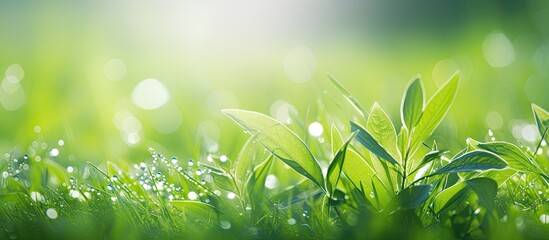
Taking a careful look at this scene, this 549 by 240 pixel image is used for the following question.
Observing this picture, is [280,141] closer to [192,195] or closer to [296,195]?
[296,195]

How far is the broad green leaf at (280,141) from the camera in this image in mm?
1063

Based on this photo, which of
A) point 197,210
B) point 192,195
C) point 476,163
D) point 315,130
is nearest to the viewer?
Result: point 476,163

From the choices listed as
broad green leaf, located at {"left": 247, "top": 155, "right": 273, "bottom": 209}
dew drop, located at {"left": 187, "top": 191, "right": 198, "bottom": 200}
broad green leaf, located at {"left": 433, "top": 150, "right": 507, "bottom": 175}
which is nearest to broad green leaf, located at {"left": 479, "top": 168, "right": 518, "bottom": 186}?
broad green leaf, located at {"left": 433, "top": 150, "right": 507, "bottom": 175}

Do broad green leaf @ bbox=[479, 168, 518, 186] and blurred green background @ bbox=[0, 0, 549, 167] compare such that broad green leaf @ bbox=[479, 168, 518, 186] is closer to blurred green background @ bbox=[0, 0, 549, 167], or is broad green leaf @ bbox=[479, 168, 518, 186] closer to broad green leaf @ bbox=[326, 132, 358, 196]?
broad green leaf @ bbox=[326, 132, 358, 196]

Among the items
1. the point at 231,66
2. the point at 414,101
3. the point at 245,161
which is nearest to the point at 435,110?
the point at 414,101

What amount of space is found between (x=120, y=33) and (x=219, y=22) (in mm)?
740

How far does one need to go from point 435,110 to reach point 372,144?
0.12 meters

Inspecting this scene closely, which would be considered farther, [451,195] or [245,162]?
[245,162]

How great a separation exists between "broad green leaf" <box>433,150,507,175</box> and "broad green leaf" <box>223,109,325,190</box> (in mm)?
215

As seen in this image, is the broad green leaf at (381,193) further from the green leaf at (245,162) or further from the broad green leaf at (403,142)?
the green leaf at (245,162)

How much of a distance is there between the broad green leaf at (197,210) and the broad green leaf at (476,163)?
1.32 feet

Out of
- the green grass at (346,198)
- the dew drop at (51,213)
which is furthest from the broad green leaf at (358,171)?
the dew drop at (51,213)

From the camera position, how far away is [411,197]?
1.02 meters

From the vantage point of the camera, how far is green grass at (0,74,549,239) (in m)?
1.02
